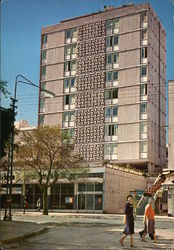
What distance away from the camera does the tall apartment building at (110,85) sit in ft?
173

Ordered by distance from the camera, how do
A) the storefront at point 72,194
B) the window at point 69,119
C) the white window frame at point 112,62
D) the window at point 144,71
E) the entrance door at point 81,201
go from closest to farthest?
the storefront at point 72,194
the entrance door at point 81,201
the window at point 144,71
the white window frame at point 112,62
the window at point 69,119

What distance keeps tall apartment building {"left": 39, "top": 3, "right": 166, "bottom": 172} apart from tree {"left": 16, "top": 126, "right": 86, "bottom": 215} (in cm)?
1726

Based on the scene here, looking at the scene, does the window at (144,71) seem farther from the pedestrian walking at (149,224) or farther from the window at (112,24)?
the pedestrian walking at (149,224)

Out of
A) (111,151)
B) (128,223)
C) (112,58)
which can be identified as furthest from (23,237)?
(112,58)

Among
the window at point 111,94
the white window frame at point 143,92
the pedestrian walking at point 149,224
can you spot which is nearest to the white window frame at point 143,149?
the white window frame at point 143,92

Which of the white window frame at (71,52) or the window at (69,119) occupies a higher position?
the white window frame at (71,52)

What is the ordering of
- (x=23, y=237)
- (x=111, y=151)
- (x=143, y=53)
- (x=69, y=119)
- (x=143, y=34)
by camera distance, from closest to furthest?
(x=23, y=237) < (x=143, y=53) < (x=111, y=151) < (x=143, y=34) < (x=69, y=119)

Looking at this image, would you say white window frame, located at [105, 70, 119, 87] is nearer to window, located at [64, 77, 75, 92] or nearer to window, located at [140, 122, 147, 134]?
window, located at [64, 77, 75, 92]

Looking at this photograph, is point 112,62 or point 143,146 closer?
point 143,146

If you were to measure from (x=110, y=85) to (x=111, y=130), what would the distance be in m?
5.83

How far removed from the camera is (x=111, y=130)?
54.2 meters

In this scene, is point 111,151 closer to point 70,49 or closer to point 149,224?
point 70,49

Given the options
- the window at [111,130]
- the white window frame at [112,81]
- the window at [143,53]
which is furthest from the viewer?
the white window frame at [112,81]

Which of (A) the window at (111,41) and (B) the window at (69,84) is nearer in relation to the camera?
(A) the window at (111,41)
